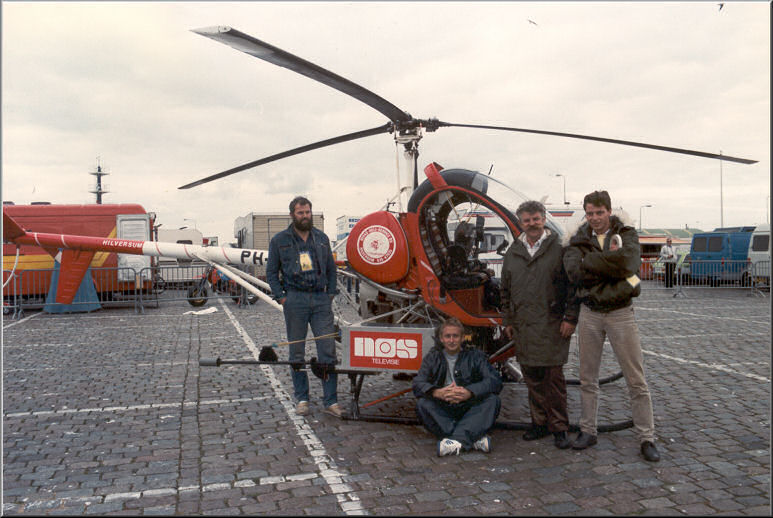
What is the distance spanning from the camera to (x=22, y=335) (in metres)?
11.4

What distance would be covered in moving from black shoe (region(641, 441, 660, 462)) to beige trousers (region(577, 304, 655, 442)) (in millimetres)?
39

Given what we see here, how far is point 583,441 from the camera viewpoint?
465cm

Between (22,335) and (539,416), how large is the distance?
10712mm

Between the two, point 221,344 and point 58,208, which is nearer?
point 221,344

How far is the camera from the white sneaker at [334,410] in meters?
5.66

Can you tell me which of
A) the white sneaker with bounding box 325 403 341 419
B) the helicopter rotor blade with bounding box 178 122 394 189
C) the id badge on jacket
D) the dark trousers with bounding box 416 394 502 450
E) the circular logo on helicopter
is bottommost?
the white sneaker with bounding box 325 403 341 419

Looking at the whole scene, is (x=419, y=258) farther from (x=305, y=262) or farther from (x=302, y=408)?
(x=302, y=408)

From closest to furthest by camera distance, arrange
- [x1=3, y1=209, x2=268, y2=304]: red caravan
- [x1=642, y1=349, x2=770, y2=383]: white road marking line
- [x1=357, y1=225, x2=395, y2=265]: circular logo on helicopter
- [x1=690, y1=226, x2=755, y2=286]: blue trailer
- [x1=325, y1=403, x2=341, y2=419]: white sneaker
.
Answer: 1. [x1=325, y1=403, x2=341, y2=419]: white sneaker
2. [x1=357, y1=225, x2=395, y2=265]: circular logo on helicopter
3. [x1=642, y1=349, x2=770, y2=383]: white road marking line
4. [x1=3, y1=209, x2=268, y2=304]: red caravan
5. [x1=690, y1=226, x2=755, y2=286]: blue trailer

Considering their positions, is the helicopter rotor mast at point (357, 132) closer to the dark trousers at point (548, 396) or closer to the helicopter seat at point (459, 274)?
the helicopter seat at point (459, 274)

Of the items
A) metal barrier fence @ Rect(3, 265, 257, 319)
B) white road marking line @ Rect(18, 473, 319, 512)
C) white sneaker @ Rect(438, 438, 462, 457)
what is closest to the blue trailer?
metal barrier fence @ Rect(3, 265, 257, 319)

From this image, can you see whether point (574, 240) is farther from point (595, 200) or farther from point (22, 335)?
point (22, 335)

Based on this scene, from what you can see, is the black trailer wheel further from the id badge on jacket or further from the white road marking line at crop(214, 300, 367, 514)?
the id badge on jacket

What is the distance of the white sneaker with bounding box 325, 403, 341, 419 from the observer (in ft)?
18.6

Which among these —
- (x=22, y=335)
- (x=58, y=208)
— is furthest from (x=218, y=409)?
(x=58, y=208)
